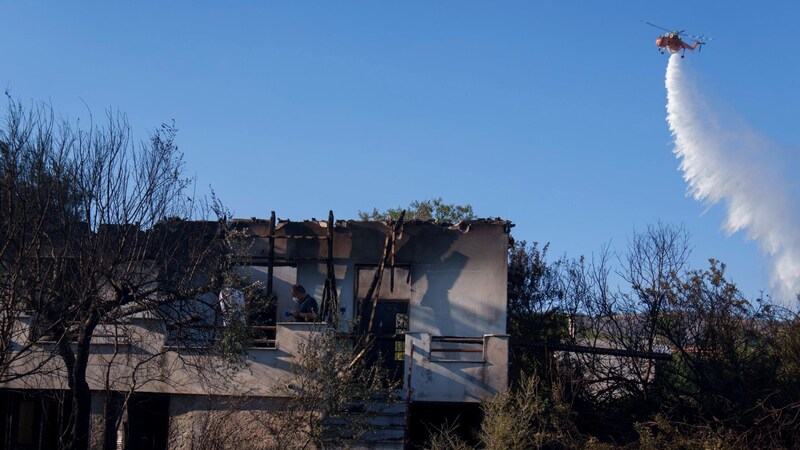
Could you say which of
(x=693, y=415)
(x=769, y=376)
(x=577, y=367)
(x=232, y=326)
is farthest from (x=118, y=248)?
(x=769, y=376)

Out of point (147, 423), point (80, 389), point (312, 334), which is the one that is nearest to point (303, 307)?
point (312, 334)

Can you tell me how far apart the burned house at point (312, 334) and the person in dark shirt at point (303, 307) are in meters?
0.38

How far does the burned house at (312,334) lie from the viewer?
19453 mm

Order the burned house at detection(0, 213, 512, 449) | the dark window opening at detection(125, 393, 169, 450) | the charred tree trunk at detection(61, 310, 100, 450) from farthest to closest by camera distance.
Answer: the dark window opening at detection(125, 393, 169, 450) < the burned house at detection(0, 213, 512, 449) < the charred tree trunk at detection(61, 310, 100, 450)

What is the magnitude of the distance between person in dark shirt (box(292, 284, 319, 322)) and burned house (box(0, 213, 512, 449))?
38 centimetres

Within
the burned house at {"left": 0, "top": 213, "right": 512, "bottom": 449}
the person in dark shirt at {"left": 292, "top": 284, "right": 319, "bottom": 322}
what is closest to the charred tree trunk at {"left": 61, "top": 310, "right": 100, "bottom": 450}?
the burned house at {"left": 0, "top": 213, "right": 512, "bottom": 449}

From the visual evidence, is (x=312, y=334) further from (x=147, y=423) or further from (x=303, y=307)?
(x=147, y=423)

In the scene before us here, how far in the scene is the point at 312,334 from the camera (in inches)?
747

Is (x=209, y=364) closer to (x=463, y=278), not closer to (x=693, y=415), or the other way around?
(x=463, y=278)

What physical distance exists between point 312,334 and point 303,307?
69.8 inches

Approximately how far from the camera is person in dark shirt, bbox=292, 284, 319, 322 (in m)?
20.2

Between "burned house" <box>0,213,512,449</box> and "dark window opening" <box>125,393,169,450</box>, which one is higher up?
"burned house" <box>0,213,512,449</box>

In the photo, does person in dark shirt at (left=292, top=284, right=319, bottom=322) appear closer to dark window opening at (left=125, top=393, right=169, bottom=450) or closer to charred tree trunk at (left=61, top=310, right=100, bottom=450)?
dark window opening at (left=125, top=393, right=169, bottom=450)

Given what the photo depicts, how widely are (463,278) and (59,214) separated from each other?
10028 millimetres
